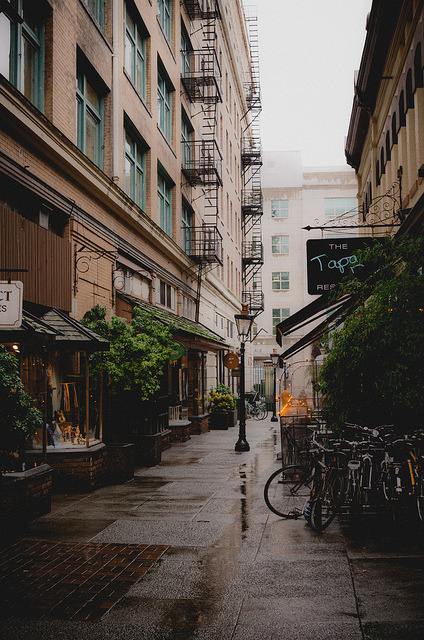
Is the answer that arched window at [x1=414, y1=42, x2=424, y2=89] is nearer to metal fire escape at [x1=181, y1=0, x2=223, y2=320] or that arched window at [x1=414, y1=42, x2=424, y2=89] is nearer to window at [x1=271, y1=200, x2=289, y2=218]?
metal fire escape at [x1=181, y1=0, x2=223, y2=320]

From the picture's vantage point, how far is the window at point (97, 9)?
16125 mm

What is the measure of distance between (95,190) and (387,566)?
11189 mm

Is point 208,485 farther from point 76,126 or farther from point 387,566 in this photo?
point 76,126

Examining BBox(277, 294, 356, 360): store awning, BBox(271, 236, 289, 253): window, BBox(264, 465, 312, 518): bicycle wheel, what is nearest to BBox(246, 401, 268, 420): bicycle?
BBox(277, 294, 356, 360): store awning

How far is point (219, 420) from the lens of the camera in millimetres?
27812

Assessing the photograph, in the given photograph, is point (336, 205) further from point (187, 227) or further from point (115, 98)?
point (115, 98)

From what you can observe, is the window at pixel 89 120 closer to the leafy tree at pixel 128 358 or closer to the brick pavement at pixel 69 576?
the leafy tree at pixel 128 358

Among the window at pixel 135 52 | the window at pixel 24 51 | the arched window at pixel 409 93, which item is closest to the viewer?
the window at pixel 24 51

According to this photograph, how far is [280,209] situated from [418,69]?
152ft

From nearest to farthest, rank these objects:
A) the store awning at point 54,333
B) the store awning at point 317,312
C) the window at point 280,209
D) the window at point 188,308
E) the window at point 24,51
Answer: the store awning at point 54,333 → the store awning at point 317,312 → the window at point 24,51 → the window at point 188,308 → the window at point 280,209

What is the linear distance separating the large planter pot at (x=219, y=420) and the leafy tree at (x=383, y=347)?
17.9 meters

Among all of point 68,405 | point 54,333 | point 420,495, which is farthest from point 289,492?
point 68,405

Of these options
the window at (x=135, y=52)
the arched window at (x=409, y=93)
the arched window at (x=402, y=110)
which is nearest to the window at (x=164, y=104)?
the window at (x=135, y=52)

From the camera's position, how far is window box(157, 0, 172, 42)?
23547 millimetres
